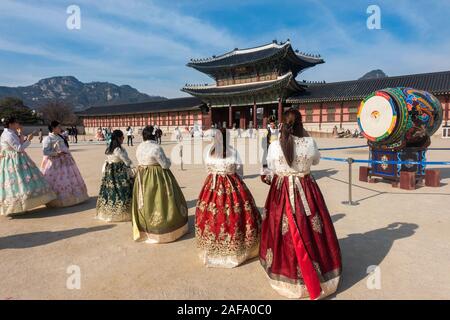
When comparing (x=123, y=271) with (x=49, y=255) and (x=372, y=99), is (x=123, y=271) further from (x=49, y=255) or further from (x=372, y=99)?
(x=372, y=99)

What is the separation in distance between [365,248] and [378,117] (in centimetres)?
370

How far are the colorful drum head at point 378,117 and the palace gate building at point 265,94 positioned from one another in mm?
13907

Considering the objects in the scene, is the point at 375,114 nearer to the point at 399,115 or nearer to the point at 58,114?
the point at 399,115

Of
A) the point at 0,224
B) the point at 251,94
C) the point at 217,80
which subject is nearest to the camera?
the point at 0,224

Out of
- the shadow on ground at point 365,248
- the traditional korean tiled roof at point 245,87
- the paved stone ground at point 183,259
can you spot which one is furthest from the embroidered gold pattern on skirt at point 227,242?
the traditional korean tiled roof at point 245,87

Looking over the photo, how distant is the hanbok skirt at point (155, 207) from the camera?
11.1 feet

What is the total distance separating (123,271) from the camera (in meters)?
2.73

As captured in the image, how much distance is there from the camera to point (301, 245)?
7.25ft

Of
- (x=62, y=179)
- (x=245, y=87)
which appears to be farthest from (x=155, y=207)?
(x=245, y=87)

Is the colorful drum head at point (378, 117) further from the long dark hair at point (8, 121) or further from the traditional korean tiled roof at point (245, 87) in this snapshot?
the traditional korean tiled roof at point (245, 87)

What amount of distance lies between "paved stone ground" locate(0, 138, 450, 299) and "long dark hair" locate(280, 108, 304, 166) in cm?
122

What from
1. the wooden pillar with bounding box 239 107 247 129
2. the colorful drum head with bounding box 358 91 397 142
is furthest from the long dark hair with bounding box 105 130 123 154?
the wooden pillar with bounding box 239 107 247 129
